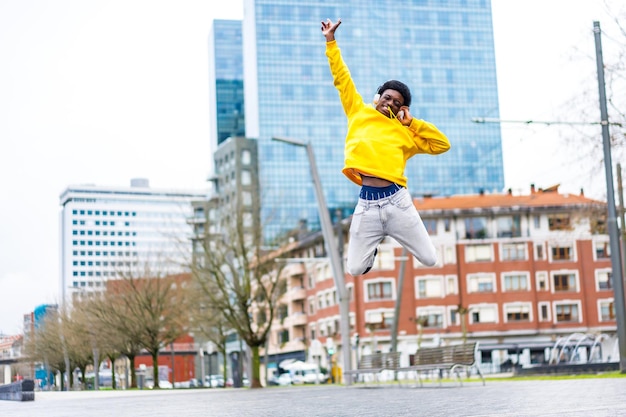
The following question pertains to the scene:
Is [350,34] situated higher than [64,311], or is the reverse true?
[350,34]

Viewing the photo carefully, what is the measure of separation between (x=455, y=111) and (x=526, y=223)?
7903cm

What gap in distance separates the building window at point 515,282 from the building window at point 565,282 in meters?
2.60

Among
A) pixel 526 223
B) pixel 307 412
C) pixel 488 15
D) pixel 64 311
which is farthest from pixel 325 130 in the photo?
pixel 307 412

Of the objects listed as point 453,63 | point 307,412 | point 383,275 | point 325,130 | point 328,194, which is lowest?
point 307,412

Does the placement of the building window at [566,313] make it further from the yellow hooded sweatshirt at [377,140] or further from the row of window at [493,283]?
the yellow hooded sweatshirt at [377,140]

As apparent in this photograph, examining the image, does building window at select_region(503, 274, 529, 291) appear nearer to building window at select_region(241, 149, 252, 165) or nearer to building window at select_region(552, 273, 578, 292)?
building window at select_region(552, 273, 578, 292)

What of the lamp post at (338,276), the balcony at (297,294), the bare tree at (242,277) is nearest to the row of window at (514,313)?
the balcony at (297,294)

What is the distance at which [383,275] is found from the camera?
82.4 meters

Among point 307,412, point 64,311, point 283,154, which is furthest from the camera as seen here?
point 283,154

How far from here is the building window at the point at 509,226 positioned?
8425 centimetres

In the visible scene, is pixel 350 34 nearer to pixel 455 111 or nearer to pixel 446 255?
pixel 455 111

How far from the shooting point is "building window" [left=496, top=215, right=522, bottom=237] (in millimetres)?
84250

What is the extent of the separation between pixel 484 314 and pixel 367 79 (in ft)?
276

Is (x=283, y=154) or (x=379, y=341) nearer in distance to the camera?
(x=379, y=341)
